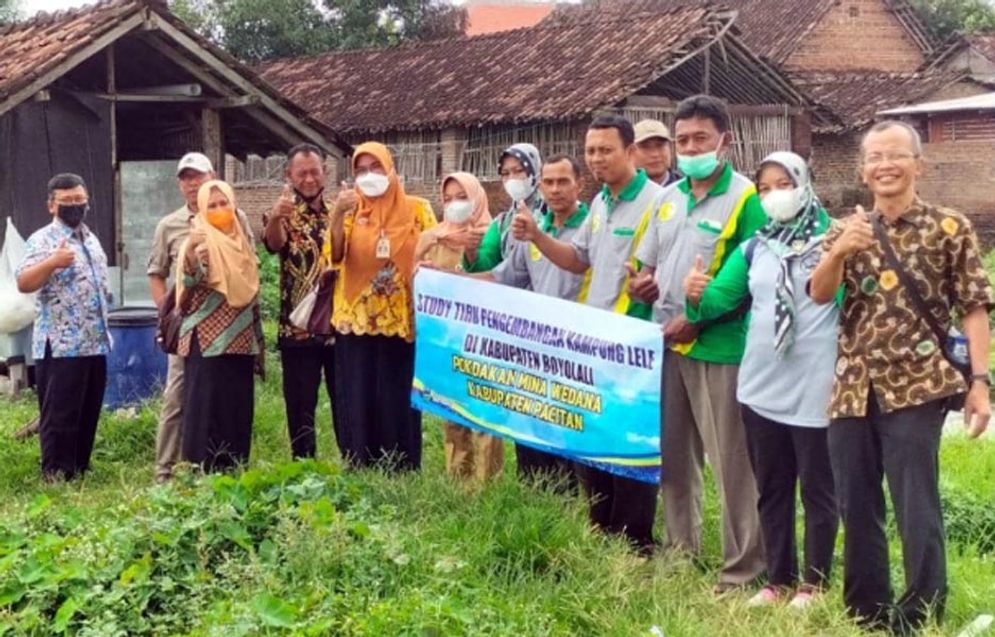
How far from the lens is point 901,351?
15.6 feet

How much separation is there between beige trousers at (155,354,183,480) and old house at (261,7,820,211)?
15.3 m

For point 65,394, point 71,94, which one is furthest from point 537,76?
point 65,394

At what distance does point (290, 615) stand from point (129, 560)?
3.25 feet

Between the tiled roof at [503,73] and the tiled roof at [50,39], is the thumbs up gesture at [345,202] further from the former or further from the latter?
the tiled roof at [503,73]

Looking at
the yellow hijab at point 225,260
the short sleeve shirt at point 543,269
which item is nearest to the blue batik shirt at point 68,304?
the yellow hijab at point 225,260

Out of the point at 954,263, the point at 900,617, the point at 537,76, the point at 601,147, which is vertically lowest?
the point at 900,617

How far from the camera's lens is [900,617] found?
4957 millimetres

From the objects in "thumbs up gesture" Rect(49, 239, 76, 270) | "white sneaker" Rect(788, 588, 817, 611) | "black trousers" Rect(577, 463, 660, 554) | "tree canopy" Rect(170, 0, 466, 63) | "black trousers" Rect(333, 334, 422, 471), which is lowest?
"white sneaker" Rect(788, 588, 817, 611)

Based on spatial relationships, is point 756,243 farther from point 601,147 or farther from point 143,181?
point 143,181

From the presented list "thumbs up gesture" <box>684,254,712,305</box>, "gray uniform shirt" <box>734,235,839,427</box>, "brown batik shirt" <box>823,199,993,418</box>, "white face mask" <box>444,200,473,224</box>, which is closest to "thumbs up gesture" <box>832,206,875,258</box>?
"brown batik shirt" <box>823,199,993,418</box>

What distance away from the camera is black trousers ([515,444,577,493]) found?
6480mm

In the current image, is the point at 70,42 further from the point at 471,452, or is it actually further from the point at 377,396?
the point at 471,452

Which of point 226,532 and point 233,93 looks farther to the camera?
point 233,93

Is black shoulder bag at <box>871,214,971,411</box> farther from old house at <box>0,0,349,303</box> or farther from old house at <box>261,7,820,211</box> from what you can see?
old house at <box>261,7,820,211</box>
